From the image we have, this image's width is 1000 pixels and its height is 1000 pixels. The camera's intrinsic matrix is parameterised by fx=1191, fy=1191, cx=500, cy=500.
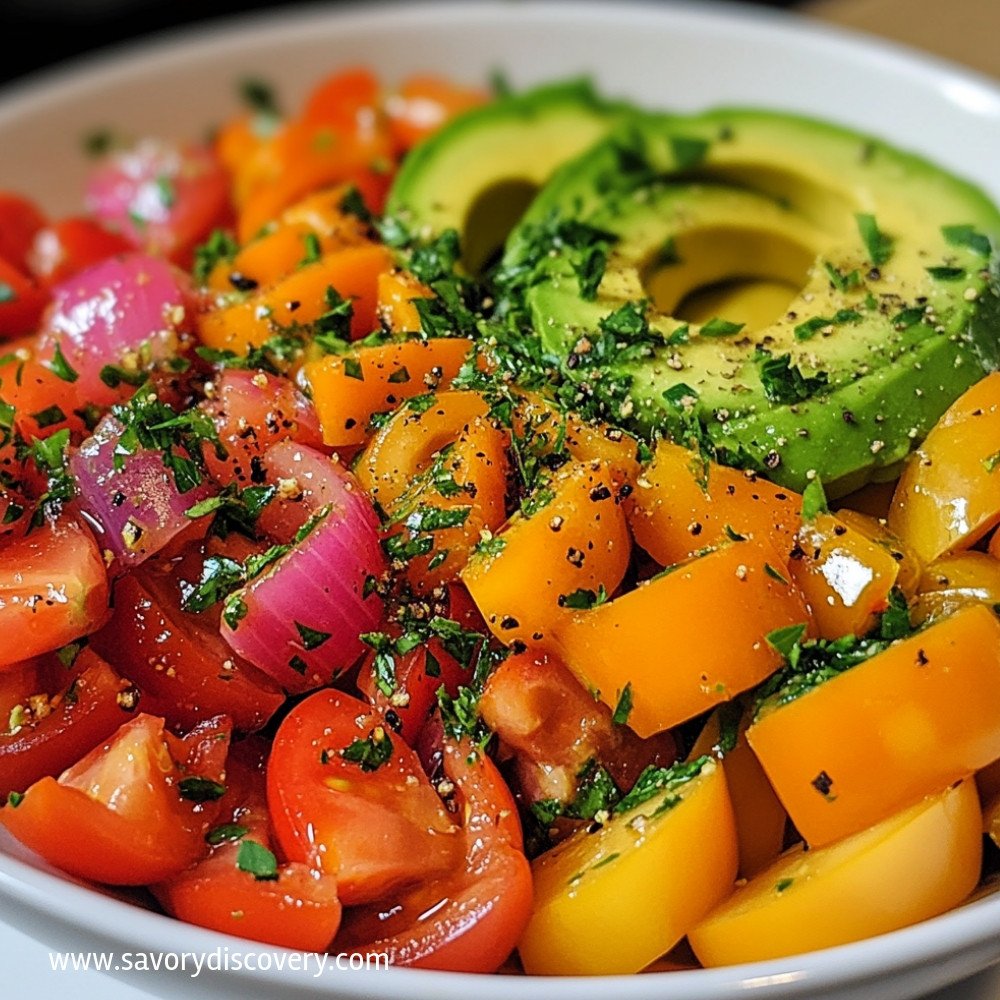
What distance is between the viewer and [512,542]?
62.7 inches

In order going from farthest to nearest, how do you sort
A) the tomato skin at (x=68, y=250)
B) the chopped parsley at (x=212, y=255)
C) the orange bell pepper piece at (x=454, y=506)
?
the tomato skin at (x=68, y=250), the chopped parsley at (x=212, y=255), the orange bell pepper piece at (x=454, y=506)

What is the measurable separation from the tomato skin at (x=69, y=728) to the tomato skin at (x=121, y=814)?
5 cm

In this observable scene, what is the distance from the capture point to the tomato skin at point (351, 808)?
59.0 inches

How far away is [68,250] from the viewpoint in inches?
102

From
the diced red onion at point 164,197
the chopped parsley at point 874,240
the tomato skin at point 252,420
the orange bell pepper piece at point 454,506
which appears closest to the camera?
the orange bell pepper piece at point 454,506

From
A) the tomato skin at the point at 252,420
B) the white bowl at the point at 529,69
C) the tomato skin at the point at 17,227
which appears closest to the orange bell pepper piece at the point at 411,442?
the tomato skin at the point at 252,420

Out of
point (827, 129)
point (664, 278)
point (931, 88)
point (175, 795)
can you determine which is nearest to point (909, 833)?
point (175, 795)

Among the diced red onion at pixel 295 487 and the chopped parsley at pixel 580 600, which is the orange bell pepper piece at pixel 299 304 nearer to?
the diced red onion at pixel 295 487

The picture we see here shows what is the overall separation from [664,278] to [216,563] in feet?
3.48

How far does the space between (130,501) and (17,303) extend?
0.98m

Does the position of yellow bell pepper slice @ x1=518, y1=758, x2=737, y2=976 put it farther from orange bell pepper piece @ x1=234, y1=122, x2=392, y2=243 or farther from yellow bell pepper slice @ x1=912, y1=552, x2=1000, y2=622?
orange bell pepper piece @ x1=234, y1=122, x2=392, y2=243

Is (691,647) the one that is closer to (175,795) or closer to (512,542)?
(512,542)

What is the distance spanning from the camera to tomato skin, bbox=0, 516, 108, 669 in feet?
5.13

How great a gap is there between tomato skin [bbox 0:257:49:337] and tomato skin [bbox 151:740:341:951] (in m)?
1.37
